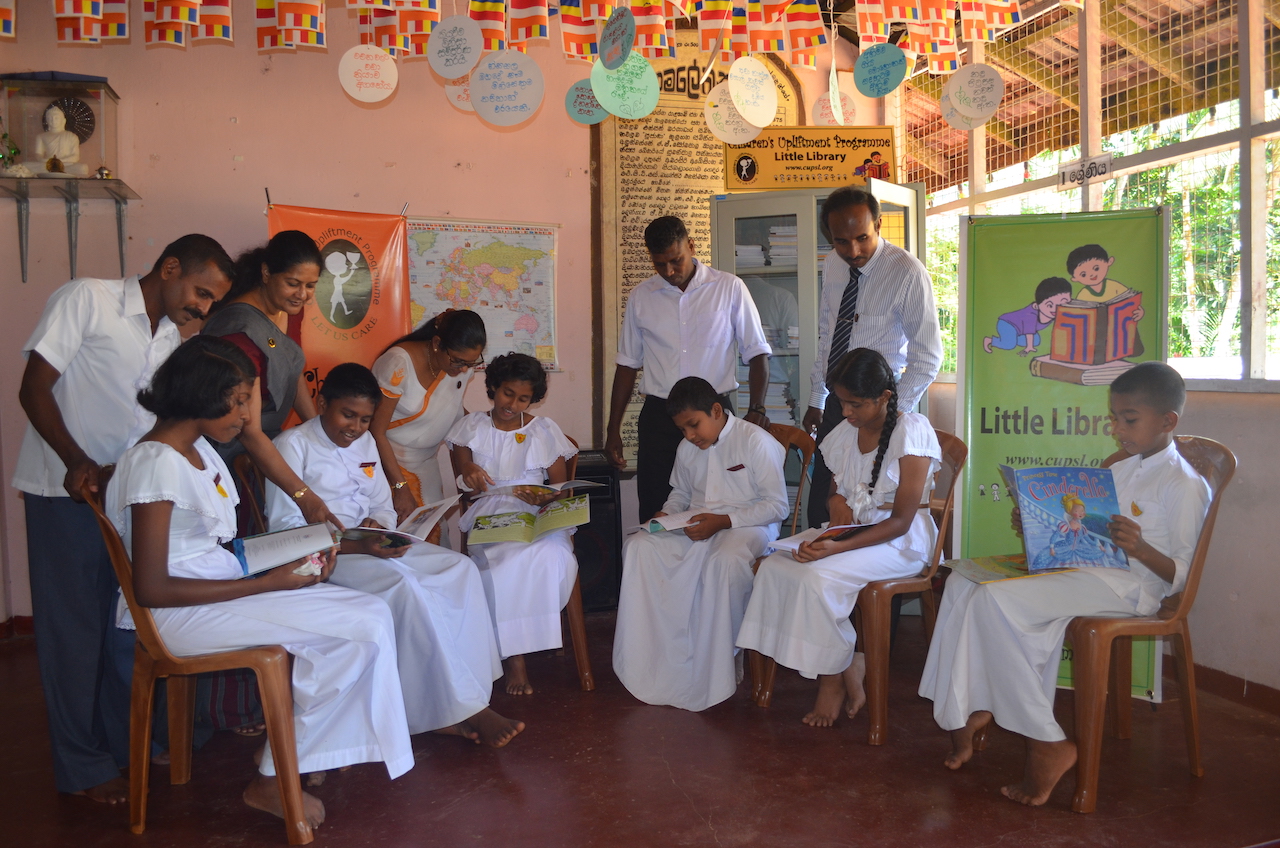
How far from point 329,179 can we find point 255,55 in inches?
29.3

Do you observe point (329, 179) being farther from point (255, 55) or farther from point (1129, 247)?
point (1129, 247)

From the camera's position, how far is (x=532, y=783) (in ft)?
9.02

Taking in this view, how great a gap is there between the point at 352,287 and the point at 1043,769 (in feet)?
12.9

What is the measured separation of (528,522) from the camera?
11.6ft

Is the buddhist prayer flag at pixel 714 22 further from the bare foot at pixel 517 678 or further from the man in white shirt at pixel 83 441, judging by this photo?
the bare foot at pixel 517 678

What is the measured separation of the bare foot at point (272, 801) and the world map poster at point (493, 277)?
2.92 meters

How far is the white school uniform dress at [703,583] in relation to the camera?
3.36 meters

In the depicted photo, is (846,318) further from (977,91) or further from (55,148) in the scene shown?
(55,148)

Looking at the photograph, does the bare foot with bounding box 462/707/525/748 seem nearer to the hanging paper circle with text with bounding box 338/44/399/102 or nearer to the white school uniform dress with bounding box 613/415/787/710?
the white school uniform dress with bounding box 613/415/787/710

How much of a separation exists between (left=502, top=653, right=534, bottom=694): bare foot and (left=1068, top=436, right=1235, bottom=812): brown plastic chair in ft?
6.65

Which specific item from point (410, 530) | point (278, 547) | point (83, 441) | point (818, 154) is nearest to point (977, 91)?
point (818, 154)

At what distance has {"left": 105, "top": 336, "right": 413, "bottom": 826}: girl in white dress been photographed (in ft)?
7.38

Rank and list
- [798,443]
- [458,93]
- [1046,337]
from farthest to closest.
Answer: [458,93] < [798,443] < [1046,337]

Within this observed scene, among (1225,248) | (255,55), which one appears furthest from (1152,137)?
(255,55)
